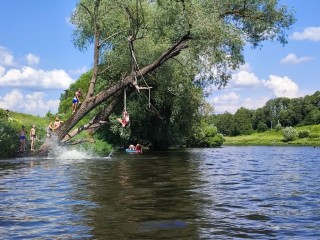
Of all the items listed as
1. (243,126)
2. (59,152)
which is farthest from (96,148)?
(243,126)

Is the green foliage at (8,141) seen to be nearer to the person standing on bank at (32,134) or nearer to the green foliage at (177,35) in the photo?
the person standing on bank at (32,134)

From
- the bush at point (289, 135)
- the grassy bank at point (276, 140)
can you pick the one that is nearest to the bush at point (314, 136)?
the grassy bank at point (276, 140)

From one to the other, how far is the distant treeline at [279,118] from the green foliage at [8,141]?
13430 centimetres

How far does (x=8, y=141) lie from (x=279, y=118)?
6567 inches

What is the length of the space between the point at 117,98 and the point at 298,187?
763 inches

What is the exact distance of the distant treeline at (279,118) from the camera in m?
172

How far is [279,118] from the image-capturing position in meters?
186

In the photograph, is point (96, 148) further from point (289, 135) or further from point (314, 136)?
point (314, 136)

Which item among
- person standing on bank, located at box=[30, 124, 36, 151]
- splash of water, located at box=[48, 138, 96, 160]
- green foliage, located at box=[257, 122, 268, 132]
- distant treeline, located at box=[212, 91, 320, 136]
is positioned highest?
distant treeline, located at box=[212, 91, 320, 136]

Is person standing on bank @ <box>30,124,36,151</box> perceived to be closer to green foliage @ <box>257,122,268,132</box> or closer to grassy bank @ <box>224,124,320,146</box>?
grassy bank @ <box>224,124,320,146</box>

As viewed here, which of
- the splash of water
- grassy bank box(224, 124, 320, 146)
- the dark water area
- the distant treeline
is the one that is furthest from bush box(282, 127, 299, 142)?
the dark water area

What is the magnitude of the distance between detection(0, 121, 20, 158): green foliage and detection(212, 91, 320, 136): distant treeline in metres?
134

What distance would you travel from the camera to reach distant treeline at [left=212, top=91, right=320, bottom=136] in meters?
172

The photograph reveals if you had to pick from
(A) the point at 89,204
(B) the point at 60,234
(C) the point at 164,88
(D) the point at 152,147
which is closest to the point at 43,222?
(B) the point at 60,234
